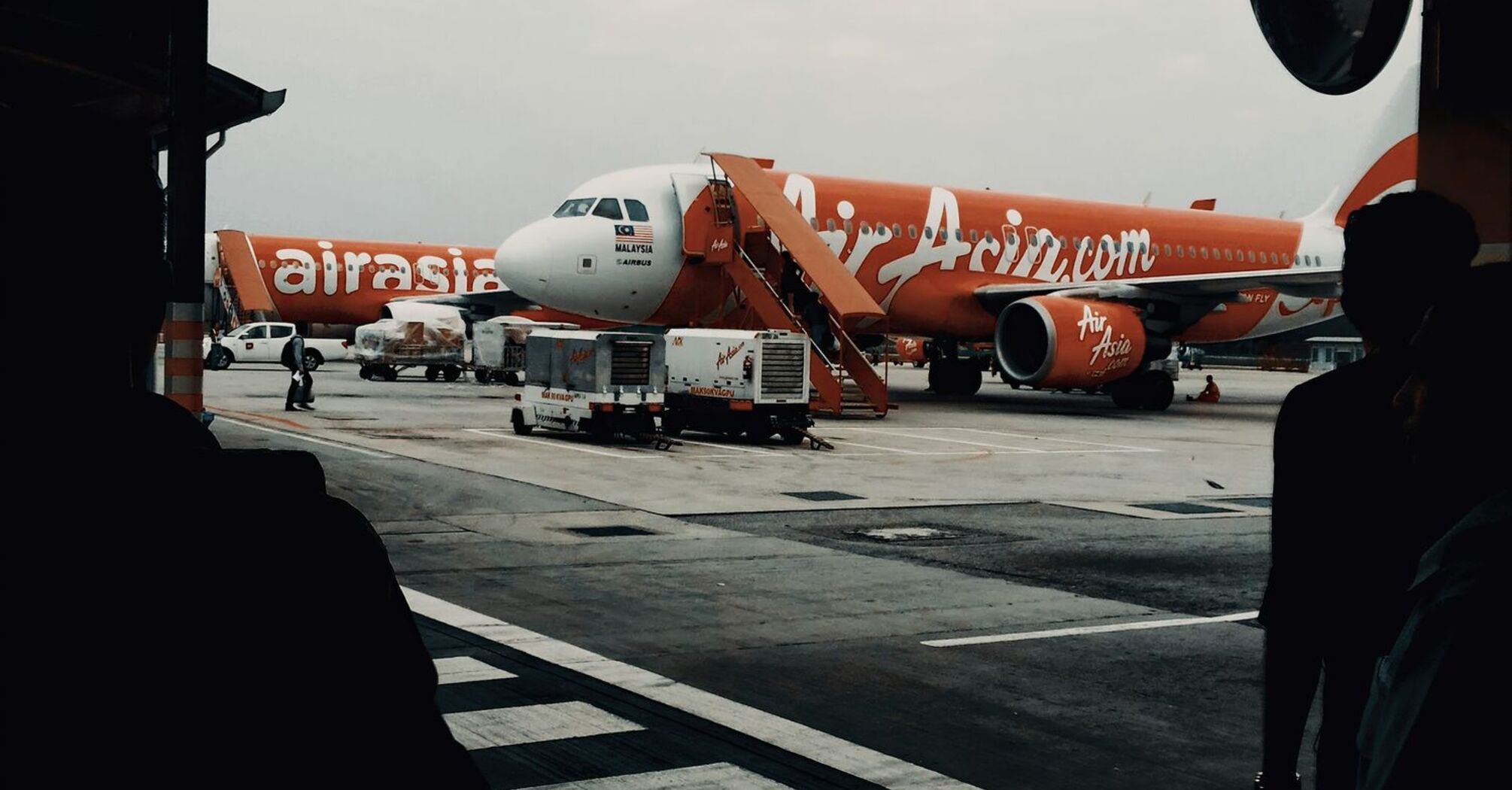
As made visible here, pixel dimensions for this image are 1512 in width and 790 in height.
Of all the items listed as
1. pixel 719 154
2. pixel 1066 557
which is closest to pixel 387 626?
pixel 1066 557

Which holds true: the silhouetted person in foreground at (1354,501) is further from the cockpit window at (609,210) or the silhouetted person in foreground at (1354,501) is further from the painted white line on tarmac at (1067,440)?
the cockpit window at (609,210)

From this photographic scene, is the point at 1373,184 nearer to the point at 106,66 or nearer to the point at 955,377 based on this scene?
the point at 955,377

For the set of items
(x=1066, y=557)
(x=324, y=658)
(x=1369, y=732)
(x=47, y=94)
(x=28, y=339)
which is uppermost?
(x=47, y=94)

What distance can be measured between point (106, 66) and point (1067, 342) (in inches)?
747

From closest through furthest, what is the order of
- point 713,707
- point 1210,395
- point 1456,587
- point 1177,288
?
point 1456,587, point 713,707, point 1177,288, point 1210,395

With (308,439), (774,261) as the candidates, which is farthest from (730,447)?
(774,261)

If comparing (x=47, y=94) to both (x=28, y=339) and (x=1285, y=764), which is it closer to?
(x=1285, y=764)

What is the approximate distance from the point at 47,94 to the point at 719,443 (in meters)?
11.2

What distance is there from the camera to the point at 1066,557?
11.5m

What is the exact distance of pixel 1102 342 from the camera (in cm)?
2764

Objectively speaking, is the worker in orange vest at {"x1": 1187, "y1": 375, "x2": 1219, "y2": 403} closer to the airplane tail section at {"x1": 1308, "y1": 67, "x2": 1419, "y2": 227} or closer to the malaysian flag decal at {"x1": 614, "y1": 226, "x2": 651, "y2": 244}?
the airplane tail section at {"x1": 1308, "y1": 67, "x2": 1419, "y2": 227}

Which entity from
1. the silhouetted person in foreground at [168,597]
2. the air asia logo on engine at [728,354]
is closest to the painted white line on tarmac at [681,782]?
the silhouetted person in foreground at [168,597]

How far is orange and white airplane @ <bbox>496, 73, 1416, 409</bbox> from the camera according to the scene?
2636cm

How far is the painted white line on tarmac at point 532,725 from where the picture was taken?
605 cm
